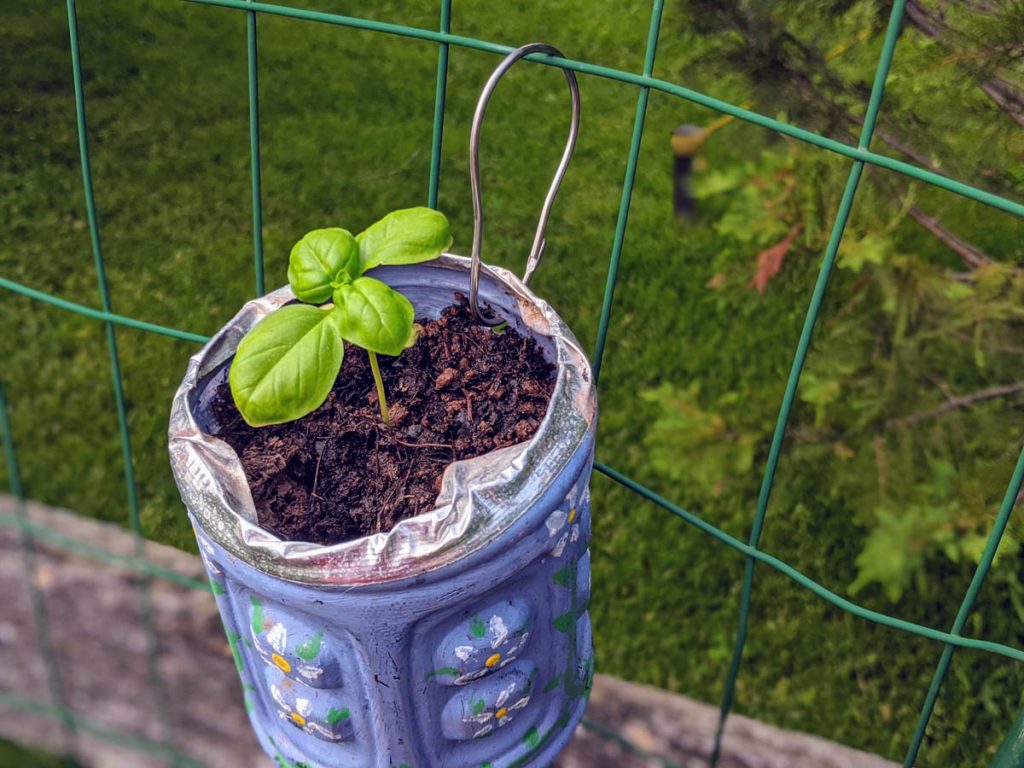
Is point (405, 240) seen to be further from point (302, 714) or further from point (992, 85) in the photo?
point (992, 85)

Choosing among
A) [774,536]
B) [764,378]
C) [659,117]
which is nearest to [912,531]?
[774,536]

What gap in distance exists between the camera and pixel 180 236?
3.45 metres

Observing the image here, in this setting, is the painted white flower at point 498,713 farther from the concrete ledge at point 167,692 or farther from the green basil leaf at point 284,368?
the concrete ledge at point 167,692

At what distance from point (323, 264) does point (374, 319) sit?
0.31 feet

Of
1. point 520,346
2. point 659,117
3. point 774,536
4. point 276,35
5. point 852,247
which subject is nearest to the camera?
point 520,346

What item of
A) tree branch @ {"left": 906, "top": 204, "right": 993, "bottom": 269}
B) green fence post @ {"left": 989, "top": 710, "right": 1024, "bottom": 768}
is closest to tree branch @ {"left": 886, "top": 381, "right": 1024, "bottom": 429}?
tree branch @ {"left": 906, "top": 204, "right": 993, "bottom": 269}

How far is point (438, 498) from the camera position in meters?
0.91

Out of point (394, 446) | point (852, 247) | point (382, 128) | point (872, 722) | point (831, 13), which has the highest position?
point (831, 13)

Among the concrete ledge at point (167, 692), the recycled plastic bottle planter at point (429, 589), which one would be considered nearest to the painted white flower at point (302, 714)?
the recycled plastic bottle planter at point (429, 589)

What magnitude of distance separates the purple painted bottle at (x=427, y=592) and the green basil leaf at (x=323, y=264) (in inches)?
4.7

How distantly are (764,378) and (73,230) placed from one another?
2374 millimetres

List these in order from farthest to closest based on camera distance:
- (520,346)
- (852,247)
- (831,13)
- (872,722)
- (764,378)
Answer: (764,378) → (872,722) → (852,247) → (831,13) → (520,346)

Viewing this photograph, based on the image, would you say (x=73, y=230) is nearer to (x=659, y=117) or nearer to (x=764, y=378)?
(x=659, y=117)

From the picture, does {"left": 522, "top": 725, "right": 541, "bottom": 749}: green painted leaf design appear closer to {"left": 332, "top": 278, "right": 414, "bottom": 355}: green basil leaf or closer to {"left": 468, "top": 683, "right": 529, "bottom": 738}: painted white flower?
{"left": 468, "top": 683, "right": 529, "bottom": 738}: painted white flower
